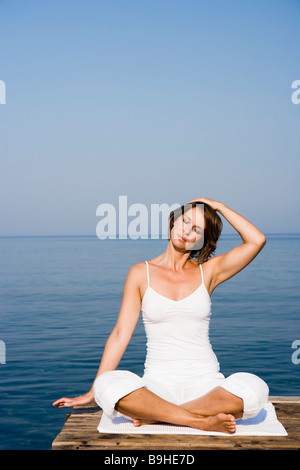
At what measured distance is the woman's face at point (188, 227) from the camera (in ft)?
12.7

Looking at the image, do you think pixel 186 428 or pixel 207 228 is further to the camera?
pixel 207 228

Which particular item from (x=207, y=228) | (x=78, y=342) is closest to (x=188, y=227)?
(x=207, y=228)

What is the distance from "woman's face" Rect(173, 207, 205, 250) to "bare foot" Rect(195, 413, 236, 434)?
3.70 ft

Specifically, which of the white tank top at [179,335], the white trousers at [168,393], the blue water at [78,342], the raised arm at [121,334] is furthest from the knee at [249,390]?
the blue water at [78,342]

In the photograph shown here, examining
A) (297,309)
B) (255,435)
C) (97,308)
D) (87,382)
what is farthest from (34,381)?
(297,309)

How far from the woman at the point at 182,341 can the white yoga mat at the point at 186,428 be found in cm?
4

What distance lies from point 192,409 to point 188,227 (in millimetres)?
1170

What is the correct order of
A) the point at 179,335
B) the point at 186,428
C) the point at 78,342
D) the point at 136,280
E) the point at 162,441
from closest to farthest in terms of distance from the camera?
the point at 162,441 < the point at 186,428 < the point at 179,335 < the point at 136,280 < the point at 78,342

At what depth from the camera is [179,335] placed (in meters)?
3.71

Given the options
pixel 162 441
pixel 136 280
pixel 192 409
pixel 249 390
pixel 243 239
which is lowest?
pixel 162 441

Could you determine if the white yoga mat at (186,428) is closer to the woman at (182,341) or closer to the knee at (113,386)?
the woman at (182,341)

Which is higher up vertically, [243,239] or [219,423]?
[243,239]

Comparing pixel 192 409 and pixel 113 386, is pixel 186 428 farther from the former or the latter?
pixel 113 386

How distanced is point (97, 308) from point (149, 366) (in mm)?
10207
